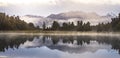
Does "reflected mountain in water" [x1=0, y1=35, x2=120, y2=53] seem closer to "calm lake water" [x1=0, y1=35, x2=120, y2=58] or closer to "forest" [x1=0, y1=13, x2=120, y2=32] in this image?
"calm lake water" [x1=0, y1=35, x2=120, y2=58]

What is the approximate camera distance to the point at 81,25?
149875mm

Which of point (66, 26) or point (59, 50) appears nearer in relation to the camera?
point (59, 50)

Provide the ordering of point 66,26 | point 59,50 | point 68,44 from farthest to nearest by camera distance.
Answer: point 66,26
point 68,44
point 59,50

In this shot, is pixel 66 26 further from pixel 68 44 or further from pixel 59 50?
pixel 59 50

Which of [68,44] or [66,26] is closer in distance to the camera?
Result: [68,44]

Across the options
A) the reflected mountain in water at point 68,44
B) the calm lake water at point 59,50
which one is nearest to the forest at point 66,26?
the reflected mountain in water at point 68,44

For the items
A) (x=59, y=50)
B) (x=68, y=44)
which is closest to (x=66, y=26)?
(x=68, y=44)

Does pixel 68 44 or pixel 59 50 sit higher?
pixel 59 50

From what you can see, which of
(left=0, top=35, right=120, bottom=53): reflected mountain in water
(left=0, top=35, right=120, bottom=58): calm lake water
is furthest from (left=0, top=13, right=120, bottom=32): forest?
(left=0, top=35, right=120, bottom=58): calm lake water

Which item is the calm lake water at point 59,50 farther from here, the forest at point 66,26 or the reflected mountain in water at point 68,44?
the forest at point 66,26

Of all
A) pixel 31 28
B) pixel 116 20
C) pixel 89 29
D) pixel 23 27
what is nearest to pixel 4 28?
pixel 23 27

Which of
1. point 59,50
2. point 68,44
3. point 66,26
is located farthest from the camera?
point 66,26

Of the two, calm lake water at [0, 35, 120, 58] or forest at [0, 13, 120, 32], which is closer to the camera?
calm lake water at [0, 35, 120, 58]

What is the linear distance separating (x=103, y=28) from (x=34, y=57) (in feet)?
369
